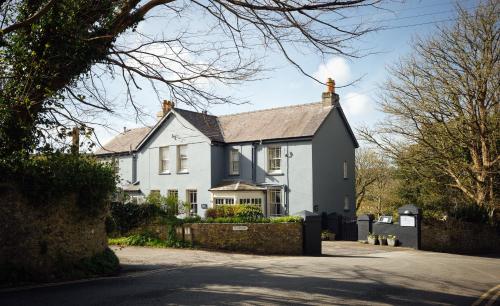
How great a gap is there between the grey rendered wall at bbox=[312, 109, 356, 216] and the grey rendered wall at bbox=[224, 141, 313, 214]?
464mm

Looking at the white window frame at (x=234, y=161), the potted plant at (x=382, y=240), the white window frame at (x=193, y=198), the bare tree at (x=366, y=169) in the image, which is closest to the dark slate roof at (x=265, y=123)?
the white window frame at (x=234, y=161)

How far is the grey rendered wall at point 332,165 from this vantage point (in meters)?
27.5

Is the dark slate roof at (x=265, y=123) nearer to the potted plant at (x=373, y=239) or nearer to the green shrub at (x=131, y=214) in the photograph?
the green shrub at (x=131, y=214)

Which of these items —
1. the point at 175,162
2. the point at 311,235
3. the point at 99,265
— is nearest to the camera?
the point at 99,265

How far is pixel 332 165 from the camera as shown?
29062mm

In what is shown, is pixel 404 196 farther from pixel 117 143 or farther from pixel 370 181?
pixel 117 143

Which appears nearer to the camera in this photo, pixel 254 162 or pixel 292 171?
pixel 292 171

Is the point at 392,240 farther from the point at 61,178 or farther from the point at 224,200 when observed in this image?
the point at 61,178

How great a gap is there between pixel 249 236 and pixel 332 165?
12779 millimetres

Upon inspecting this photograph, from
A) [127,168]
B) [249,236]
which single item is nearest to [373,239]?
[249,236]

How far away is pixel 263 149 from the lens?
28672 mm

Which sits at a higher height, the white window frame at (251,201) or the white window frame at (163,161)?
the white window frame at (163,161)

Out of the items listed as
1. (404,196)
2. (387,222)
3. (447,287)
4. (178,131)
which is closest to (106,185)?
(447,287)

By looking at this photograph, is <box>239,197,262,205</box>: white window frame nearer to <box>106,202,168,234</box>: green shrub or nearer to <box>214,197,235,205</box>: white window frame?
→ <box>214,197,235,205</box>: white window frame
